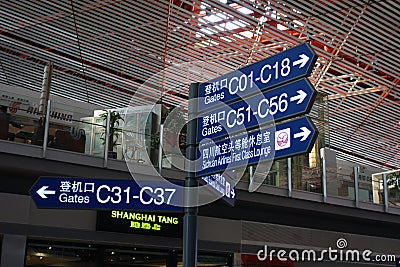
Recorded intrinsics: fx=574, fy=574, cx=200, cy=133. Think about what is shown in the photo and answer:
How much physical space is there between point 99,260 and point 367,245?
25.1ft

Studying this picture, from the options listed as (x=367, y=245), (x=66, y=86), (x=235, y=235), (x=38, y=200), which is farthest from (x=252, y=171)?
(x=66, y=86)

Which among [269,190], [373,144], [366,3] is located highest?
[366,3]

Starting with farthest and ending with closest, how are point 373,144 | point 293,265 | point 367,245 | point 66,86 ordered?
1. point 373,144
2. point 66,86
3. point 367,245
4. point 293,265

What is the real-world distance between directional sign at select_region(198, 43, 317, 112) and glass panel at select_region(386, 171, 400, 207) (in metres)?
11.3

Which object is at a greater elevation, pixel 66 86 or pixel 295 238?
pixel 66 86

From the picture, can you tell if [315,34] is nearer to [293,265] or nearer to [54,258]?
[293,265]

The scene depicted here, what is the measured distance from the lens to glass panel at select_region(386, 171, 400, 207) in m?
14.7

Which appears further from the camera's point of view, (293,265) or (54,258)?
(293,265)

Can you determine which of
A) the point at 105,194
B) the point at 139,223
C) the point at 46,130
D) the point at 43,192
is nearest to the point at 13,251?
the point at 46,130

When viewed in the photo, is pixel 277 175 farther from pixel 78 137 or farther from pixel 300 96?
pixel 300 96

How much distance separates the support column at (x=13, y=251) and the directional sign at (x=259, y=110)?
7.24m

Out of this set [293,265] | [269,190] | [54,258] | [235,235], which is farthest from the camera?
[293,265]

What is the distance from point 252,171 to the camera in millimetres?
11469

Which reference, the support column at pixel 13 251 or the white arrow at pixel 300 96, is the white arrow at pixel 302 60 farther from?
the support column at pixel 13 251
